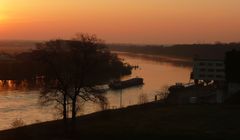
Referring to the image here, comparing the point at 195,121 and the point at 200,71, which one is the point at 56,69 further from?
the point at 200,71

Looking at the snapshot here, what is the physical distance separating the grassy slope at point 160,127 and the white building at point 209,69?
25269 mm

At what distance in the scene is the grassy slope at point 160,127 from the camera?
40.9ft

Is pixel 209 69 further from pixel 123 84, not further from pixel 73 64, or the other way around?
pixel 73 64

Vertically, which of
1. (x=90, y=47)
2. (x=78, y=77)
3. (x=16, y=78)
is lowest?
(x=16, y=78)

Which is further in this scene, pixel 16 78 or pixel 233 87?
pixel 16 78

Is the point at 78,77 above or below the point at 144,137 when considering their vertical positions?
above

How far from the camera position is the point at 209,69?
45.1 m

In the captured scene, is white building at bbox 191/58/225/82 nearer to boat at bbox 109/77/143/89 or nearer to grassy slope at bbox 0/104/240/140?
boat at bbox 109/77/143/89

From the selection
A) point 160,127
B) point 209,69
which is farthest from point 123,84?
point 160,127

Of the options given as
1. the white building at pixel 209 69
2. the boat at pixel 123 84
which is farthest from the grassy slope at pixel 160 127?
the white building at pixel 209 69

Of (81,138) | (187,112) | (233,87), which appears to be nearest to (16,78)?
(233,87)

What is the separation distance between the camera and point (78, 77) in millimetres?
13828

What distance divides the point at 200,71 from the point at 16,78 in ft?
67.0

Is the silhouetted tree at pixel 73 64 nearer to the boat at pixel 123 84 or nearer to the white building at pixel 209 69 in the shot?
the boat at pixel 123 84
